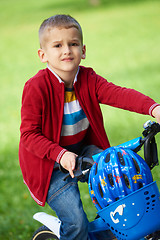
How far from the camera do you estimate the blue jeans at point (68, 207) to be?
2.71 m

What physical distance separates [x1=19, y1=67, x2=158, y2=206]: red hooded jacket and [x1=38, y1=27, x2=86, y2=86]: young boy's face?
0.14 m

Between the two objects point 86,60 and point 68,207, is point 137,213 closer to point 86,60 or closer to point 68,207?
point 68,207

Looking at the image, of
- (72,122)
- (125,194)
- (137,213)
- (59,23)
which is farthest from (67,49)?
(137,213)

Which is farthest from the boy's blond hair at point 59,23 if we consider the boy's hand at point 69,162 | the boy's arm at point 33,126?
the boy's hand at point 69,162

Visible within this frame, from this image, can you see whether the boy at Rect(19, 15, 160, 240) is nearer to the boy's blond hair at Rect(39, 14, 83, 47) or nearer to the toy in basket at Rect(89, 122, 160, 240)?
the boy's blond hair at Rect(39, 14, 83, 47)

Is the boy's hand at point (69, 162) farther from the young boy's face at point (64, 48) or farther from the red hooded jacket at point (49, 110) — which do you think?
the young boy's face at point (64, 48)

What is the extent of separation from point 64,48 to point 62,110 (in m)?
0.42

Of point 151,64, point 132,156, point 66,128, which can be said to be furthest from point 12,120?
point 132,156

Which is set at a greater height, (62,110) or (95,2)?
(95,2)

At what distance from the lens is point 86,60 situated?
47.6 feet

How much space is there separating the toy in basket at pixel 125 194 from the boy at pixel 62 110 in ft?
1.39

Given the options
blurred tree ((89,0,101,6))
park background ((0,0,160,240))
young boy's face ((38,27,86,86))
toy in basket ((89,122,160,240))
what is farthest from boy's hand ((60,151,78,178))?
blurred tree ((89,0,101,6))

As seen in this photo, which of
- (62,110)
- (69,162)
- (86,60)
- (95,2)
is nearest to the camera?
(69,162)

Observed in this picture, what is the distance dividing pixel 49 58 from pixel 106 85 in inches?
17.4
